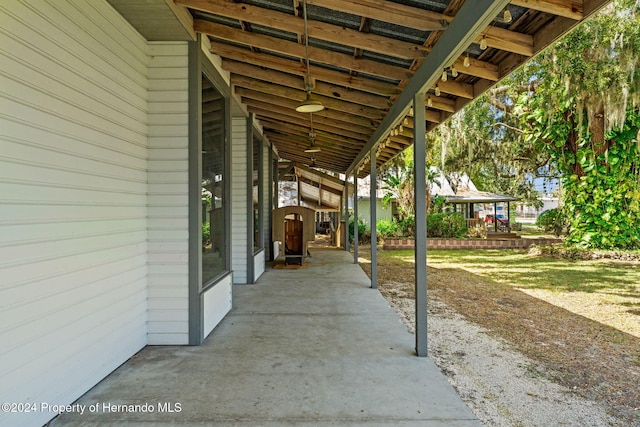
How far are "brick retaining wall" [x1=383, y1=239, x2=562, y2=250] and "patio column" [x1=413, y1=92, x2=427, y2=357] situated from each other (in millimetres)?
10102

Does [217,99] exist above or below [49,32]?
above

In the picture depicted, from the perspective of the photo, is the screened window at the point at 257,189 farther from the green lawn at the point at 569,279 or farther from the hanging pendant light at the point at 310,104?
the green lawn at the point at 569,279

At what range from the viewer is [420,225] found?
3361 mm

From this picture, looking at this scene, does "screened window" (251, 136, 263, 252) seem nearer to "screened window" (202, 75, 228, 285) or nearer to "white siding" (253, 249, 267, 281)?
"white siding" (253, 249, 267, 281)

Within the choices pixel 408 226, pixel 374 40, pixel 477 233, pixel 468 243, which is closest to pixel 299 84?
pixel 374 40

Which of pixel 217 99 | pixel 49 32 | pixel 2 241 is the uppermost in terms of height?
pixel 217 99

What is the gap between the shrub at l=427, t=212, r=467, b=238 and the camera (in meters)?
14.0

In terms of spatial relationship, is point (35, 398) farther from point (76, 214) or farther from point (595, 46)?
point (595, 46)

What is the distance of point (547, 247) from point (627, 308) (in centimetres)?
729

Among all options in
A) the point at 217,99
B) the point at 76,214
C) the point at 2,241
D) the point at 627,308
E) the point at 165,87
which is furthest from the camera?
the point at 627,308

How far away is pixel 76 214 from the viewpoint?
8.23 feet

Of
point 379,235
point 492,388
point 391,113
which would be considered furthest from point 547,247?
point 492,388

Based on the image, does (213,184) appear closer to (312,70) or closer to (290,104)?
(312,70)

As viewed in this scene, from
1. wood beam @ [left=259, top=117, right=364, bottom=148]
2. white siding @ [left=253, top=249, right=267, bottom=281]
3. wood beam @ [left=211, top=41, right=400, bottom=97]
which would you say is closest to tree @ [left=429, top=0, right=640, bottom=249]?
wood beam @ [left=259, top=117, right=364, bottom=148]
